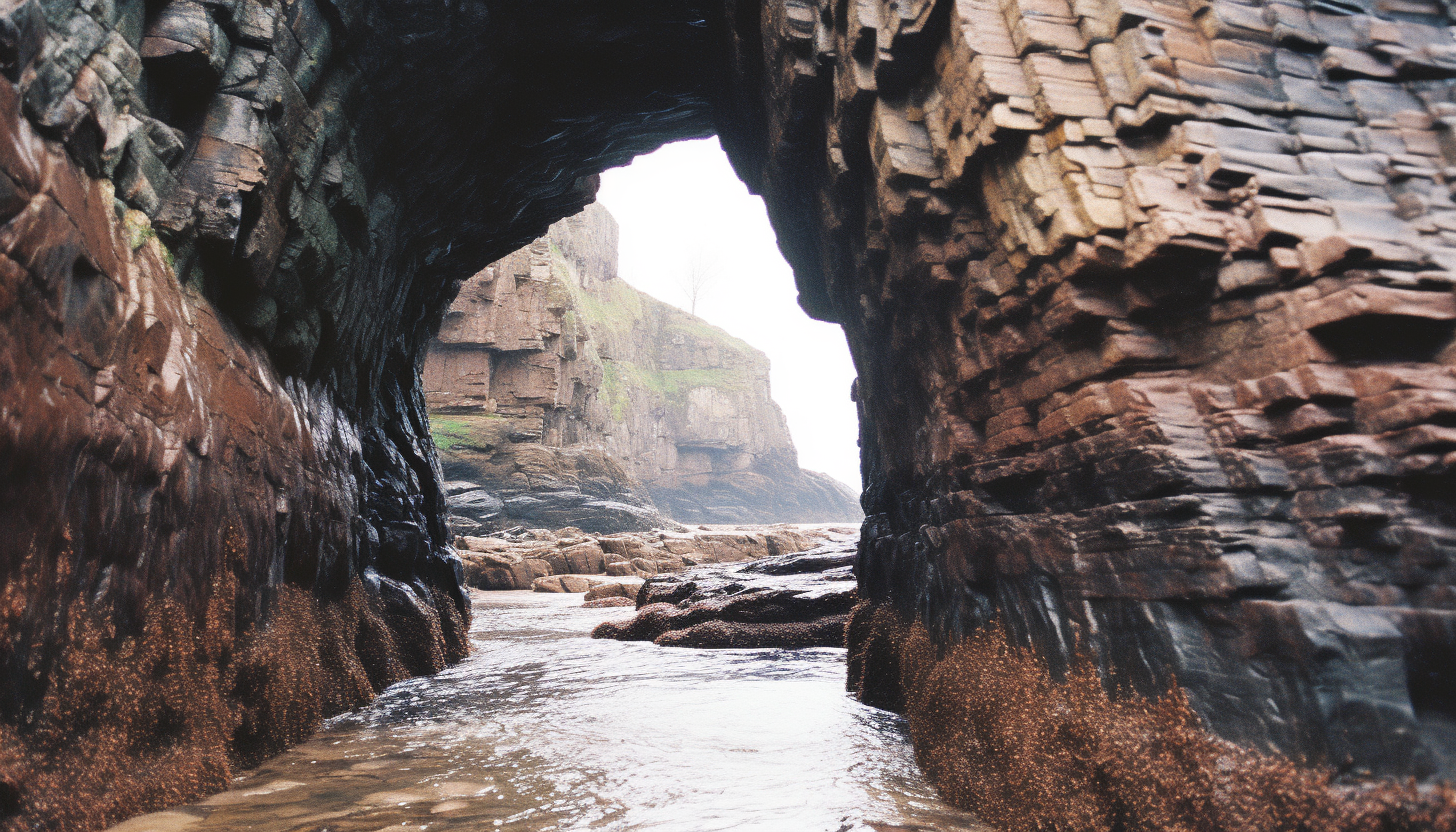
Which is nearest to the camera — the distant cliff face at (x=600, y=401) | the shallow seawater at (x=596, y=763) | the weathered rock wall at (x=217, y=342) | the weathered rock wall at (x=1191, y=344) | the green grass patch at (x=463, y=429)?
the weathered rock wall at (x=1191, y=344)

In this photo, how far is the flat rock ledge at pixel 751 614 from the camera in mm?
10000

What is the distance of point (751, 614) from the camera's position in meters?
A: 10.4

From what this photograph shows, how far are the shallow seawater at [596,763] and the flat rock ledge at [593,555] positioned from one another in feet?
37.2

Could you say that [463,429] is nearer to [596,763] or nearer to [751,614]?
[751,614]

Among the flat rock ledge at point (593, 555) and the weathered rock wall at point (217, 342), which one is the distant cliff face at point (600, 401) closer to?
the flat rock ledge at point (593, 555)

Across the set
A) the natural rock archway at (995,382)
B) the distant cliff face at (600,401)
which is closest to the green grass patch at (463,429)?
the distant cliff face at (600,401)

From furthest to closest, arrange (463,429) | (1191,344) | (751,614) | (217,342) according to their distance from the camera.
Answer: (463,429) → (751,614) → (217,342) → (1191,344)

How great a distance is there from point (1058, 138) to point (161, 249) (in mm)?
4995

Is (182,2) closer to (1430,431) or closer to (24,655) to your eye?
(24,655)

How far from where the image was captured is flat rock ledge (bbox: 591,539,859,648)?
32.8 ft

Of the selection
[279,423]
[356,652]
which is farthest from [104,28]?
[356,652]

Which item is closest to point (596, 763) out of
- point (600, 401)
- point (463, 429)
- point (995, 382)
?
point (995, 382)

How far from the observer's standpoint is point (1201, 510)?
9.56 feet

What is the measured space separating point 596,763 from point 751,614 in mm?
6227
